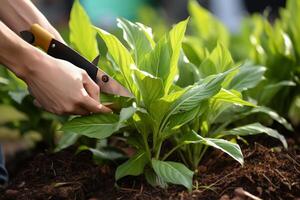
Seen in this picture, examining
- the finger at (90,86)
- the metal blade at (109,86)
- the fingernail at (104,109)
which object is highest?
the finger at (90,86)

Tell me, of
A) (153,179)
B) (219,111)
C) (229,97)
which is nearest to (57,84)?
(153,179)

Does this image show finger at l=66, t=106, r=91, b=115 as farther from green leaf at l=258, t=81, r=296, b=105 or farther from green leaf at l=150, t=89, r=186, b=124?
green leaf at l=258, t=81, r=296, b=105

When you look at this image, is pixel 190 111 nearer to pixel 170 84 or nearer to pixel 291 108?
pixel 170 84

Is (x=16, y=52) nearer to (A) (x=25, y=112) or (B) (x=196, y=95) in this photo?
(B) (x=196, y=95)

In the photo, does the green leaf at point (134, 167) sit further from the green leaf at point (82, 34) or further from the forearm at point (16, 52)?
the green leaf at point (82, 34)

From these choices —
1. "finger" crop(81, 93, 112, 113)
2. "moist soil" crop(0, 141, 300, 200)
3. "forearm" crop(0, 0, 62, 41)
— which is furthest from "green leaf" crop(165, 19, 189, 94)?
"forearm" crop(0, 0, 62, 41)

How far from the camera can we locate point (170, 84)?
2.19 m

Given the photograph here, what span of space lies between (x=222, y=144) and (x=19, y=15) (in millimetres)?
916

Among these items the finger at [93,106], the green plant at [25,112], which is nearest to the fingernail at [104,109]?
the finger at [93,106]

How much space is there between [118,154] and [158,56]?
46 centimetres

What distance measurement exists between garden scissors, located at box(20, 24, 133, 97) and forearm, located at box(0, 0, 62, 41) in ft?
0.32

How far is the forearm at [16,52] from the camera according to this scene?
6.48 feet

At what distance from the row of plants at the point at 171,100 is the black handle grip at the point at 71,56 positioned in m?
0.09

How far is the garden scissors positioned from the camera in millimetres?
2197
